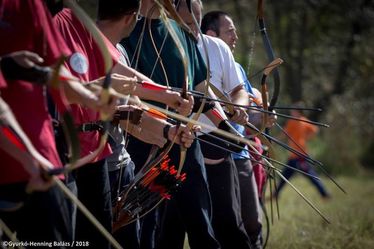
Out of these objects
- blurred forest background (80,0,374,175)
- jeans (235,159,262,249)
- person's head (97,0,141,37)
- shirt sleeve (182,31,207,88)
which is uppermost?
person's head (97,0,141,37)

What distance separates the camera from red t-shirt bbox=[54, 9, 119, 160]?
3988 mm

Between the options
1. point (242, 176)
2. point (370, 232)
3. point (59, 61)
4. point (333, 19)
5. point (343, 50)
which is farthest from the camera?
point (343, 50)

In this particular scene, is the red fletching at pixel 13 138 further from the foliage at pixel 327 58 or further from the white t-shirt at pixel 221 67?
the foliage at pixel 327 58

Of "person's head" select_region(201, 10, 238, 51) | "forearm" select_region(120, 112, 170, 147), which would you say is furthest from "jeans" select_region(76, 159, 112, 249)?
"person's head" select_region(201, 10, 238, 51)

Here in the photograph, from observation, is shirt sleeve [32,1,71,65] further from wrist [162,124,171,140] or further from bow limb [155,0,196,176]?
wrist [162,124,171,140]

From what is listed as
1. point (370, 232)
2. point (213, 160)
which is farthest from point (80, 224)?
point (370, 232)

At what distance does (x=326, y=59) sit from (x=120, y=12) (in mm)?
21513

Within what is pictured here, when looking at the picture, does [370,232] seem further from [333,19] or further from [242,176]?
[333,19]

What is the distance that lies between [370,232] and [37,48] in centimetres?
544

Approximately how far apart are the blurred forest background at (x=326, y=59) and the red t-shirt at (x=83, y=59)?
47.1ft

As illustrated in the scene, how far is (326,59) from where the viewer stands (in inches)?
1006

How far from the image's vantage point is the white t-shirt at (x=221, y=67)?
6.01 metres

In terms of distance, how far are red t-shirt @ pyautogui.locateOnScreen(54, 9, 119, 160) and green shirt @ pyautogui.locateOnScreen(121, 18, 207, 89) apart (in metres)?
1.13

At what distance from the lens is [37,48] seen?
362cm
